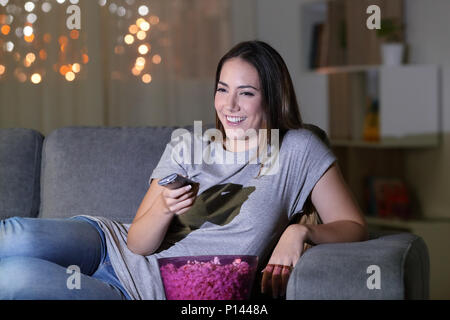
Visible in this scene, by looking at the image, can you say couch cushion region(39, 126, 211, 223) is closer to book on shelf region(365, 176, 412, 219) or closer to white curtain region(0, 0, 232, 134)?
white curtain region(0, 0, 232, 134)

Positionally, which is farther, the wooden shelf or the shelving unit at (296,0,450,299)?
the wooden shelf

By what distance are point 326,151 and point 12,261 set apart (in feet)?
2.48

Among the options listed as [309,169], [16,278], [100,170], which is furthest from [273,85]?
[16,278]

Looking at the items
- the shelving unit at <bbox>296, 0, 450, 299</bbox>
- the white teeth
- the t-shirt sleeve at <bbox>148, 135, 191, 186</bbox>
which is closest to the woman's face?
the white teeth

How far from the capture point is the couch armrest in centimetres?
105

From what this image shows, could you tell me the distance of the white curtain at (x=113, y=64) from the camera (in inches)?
114

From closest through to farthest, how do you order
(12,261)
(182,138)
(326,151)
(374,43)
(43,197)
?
(12,261)
(326,151)
(182,138)
(43,197)
(374,43)

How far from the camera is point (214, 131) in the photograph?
1668 millimetres

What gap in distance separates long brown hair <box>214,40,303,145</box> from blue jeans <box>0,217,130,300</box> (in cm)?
50

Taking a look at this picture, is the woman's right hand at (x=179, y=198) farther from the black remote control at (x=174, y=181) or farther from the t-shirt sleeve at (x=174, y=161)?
the t-shirt sleeve at (x=174, y=161)

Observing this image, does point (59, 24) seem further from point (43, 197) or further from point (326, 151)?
point (326, 151)

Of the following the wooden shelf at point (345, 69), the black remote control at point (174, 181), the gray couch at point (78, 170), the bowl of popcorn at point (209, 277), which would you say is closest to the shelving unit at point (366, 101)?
the wooden shelf at point (345, 69)
